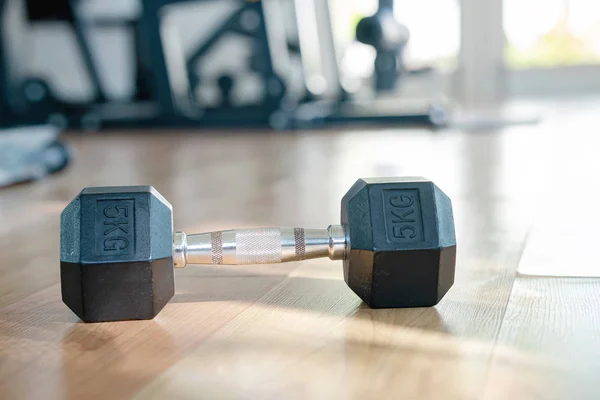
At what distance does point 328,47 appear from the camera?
4746mm

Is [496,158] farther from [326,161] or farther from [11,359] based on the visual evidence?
[11,359]

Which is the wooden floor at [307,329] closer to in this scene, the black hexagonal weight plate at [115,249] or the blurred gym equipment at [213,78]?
the black hexagonal weight plate at [115,249]

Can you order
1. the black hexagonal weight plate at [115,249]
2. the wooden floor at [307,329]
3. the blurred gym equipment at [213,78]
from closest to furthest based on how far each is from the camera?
1. the wooden floor at [307,329]
2. the black hexagonal weight plate at [115,249]
3. the blurred gym equipment at [213,78]

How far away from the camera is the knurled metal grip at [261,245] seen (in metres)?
0.78

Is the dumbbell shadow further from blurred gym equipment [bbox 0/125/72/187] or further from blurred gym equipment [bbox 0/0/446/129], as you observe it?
blurred gym equipment [bbox 0/0/446/129]

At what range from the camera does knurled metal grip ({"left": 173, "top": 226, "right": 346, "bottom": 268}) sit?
0.78 m

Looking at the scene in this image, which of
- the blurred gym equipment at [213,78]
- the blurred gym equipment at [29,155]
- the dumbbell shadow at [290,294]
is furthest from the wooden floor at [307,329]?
the blurred gym equipment at [213,78]

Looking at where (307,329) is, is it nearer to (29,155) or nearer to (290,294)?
(290,294)

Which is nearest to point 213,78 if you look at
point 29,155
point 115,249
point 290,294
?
point 29,155

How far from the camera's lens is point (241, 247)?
786 millimetres

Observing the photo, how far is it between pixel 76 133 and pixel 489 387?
321 cm

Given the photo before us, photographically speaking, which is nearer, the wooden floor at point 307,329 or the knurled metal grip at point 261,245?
the wooden floor at point 307,329

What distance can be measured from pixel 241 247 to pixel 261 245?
2cm

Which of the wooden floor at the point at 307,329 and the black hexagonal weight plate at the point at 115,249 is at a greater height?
the black hexagonal weight plate at the point at 115,249
